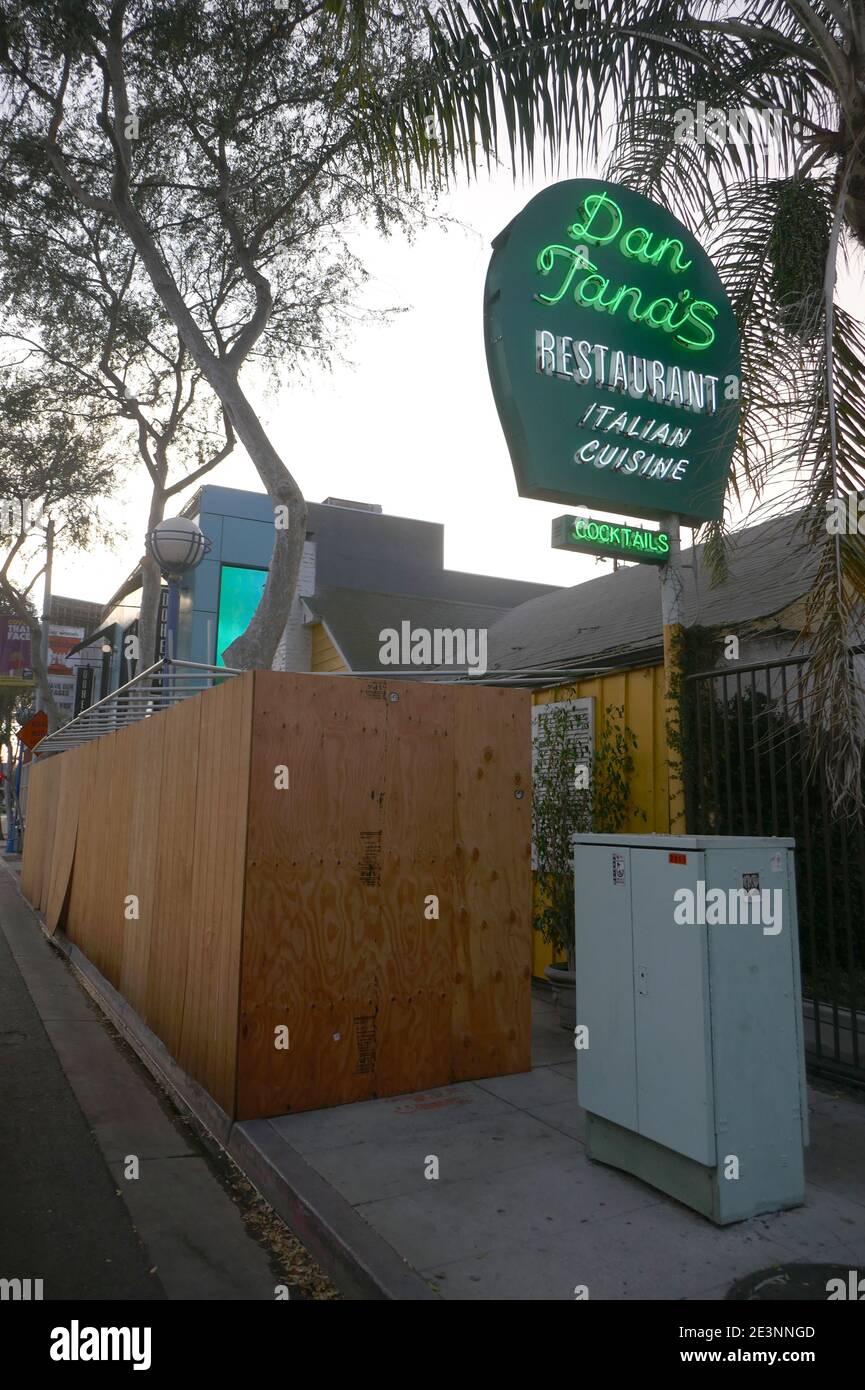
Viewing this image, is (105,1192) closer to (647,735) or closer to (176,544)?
(647,735)

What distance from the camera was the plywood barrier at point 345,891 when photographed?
534 cm

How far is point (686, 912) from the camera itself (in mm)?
4102

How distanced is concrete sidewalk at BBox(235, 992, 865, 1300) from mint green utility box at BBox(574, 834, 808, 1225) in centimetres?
17

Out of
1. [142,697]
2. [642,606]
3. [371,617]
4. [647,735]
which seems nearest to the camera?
[647,735]

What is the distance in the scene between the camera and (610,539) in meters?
6.55

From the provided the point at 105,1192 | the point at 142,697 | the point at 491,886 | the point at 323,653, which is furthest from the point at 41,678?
the point at 105,1192

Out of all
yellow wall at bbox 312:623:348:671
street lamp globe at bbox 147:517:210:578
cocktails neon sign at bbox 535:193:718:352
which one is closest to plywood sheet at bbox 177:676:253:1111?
cocktails neon sign at bbox 535:193:718:352

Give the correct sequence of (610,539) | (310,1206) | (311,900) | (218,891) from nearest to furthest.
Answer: (310,1206) → (311,900) → (218,891) → (610,539)

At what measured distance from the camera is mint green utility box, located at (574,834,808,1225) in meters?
3.96

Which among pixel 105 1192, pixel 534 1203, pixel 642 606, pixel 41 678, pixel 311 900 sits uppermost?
pixel 41 678

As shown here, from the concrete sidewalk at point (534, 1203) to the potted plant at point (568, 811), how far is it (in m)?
2.07

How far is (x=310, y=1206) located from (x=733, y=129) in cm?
775

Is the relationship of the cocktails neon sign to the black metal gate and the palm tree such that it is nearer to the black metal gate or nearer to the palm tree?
the palm tree

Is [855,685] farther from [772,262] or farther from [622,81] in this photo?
[622,81]
